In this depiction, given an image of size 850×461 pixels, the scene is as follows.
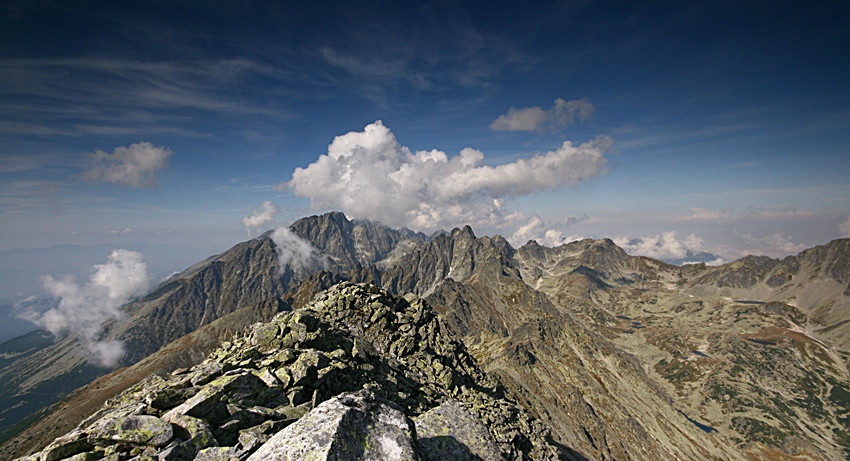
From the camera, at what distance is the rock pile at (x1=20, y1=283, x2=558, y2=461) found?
41.9 feet

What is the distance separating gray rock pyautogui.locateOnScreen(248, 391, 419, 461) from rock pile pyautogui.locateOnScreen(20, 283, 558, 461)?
40 mm

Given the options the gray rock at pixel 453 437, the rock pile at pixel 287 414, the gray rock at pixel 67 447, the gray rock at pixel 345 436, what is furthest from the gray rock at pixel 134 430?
the gray rock at pixel 453 437

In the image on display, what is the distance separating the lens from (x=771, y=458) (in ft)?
638

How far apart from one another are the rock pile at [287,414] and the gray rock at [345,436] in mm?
40

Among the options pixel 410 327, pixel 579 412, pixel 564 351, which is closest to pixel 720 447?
pixel 564 351

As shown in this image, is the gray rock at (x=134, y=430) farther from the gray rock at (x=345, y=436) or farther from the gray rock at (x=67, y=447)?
the gray rock at (x=345, y=436)

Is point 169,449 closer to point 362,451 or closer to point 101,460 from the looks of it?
point 101,460

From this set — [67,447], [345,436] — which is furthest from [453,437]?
[67,447]

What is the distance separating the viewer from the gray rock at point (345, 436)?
11578 mm

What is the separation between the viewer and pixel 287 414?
696 inches

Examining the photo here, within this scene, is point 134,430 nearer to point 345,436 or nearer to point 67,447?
point 67,447

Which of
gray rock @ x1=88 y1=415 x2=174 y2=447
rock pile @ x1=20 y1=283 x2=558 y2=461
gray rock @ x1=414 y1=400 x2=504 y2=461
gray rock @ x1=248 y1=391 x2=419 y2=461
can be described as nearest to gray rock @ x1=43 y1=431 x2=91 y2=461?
rock pile @ x1=20 y1=283 x2=558 y2=461

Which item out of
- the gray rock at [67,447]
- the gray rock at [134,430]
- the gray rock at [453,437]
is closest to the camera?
the gray rock at [67,447]

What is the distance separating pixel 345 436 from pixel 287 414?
748cm
